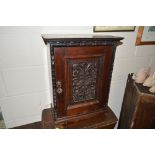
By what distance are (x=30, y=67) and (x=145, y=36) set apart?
3.92 ft

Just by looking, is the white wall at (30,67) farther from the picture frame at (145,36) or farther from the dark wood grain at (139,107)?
the dark wood grain at (139,107)

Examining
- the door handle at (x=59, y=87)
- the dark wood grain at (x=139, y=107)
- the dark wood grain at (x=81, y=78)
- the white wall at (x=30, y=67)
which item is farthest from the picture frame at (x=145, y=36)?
the door handle at (x=59, y=87)

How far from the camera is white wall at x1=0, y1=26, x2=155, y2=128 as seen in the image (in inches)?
41.0

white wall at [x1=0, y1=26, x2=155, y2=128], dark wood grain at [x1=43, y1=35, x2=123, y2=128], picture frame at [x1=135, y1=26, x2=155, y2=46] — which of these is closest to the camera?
dark wood grain at [x1=43, y1=35, x2=123, y2=128]

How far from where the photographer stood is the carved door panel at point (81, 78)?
0.88 meters

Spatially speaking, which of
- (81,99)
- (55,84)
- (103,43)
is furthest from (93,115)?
(103,43)

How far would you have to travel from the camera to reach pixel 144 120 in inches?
50.0

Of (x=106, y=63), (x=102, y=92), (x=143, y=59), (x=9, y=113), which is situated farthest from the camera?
(x=143, y=59)

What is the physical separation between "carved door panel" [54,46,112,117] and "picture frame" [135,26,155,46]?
1.92ft

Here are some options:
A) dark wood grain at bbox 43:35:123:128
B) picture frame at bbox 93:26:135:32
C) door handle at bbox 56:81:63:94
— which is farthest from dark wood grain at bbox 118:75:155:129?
door handle at bbox 56:81:63:94

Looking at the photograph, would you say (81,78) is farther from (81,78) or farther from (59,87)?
(59,87)

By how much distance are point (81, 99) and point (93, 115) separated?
0.20 metres

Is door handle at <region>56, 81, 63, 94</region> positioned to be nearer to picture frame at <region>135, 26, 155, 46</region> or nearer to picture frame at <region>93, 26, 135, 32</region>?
picture frame at <region>93, 26, 135, 32</region>
